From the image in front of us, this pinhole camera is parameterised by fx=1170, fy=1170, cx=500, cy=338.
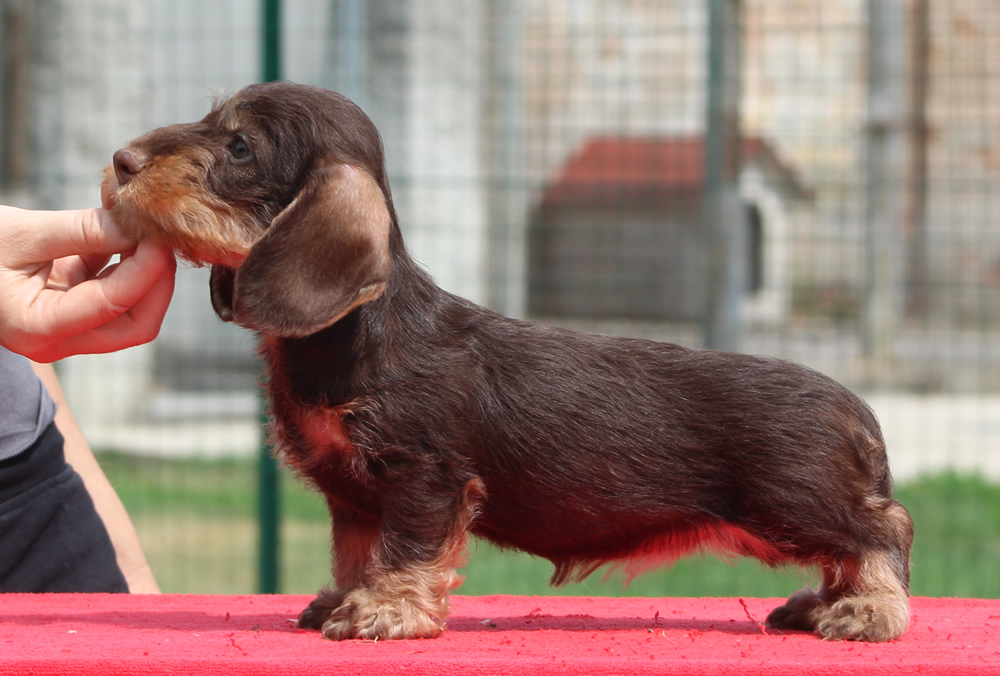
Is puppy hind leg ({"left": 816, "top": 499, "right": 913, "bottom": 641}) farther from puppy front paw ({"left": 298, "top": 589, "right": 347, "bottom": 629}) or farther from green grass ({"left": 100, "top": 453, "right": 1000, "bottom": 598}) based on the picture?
green grass ({"left": 100, "top": 453, "right": 1000, "bottom": 598})

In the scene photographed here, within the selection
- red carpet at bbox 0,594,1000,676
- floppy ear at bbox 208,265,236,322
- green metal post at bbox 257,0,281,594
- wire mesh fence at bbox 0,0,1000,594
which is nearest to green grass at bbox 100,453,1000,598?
wire mesh fence at bbox 0,0,1000,594

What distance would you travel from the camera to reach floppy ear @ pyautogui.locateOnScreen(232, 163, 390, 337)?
238 centimetres

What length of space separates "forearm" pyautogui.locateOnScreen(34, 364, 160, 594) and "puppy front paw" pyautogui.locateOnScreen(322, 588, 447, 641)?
1.54 meters

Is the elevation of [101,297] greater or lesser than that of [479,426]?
greater

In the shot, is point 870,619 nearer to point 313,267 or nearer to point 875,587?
point 875,587

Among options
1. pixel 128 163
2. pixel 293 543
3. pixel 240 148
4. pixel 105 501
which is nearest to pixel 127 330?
pixel 128 163

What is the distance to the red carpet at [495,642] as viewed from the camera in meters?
2.30

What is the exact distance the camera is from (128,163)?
2494 millimetres

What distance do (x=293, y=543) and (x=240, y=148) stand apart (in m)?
5.66

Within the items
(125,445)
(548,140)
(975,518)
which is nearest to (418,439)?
(548,140)

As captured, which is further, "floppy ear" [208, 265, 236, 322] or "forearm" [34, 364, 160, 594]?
"forearm" [34, 364, 160, 594]

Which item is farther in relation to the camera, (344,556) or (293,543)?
(293,543)

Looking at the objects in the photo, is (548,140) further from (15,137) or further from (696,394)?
(696,394)

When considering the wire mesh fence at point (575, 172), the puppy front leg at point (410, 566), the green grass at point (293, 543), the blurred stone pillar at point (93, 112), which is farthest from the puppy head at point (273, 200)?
the blurred stone pillar at point (93, 112)
